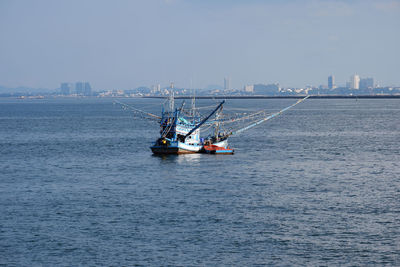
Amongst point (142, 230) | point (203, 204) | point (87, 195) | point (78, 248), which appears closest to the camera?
point (78, 248)

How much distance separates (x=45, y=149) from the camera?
86375 millimetres

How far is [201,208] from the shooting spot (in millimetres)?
43969

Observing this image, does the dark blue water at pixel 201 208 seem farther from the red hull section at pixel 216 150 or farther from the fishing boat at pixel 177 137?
the fishing boat at pixel 177 137

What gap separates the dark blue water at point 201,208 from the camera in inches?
1324

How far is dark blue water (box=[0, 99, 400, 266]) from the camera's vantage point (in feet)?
110

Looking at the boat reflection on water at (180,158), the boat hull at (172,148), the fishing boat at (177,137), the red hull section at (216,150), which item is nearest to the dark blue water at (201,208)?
the boat reflection on water at (180,158)

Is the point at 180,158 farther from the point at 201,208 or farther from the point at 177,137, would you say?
the point at 201,208

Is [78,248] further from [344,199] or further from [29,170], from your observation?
[29,170]

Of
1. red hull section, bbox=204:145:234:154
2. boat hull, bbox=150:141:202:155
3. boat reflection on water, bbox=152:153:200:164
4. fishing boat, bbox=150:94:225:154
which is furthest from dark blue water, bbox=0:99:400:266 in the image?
fishing boat, bbox=150:94:225:154

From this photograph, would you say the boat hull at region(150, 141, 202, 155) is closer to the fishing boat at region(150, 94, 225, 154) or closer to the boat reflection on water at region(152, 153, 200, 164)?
the fishing boat at region(150, 94, 225, 154)

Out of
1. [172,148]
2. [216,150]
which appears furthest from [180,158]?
[216,150]

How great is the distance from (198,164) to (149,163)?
5.82 m

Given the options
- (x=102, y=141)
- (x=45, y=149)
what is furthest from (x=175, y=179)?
(x=102, y=141)

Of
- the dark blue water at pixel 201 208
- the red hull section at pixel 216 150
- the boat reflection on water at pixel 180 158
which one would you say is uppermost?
the red hull section at pixel 216 150
